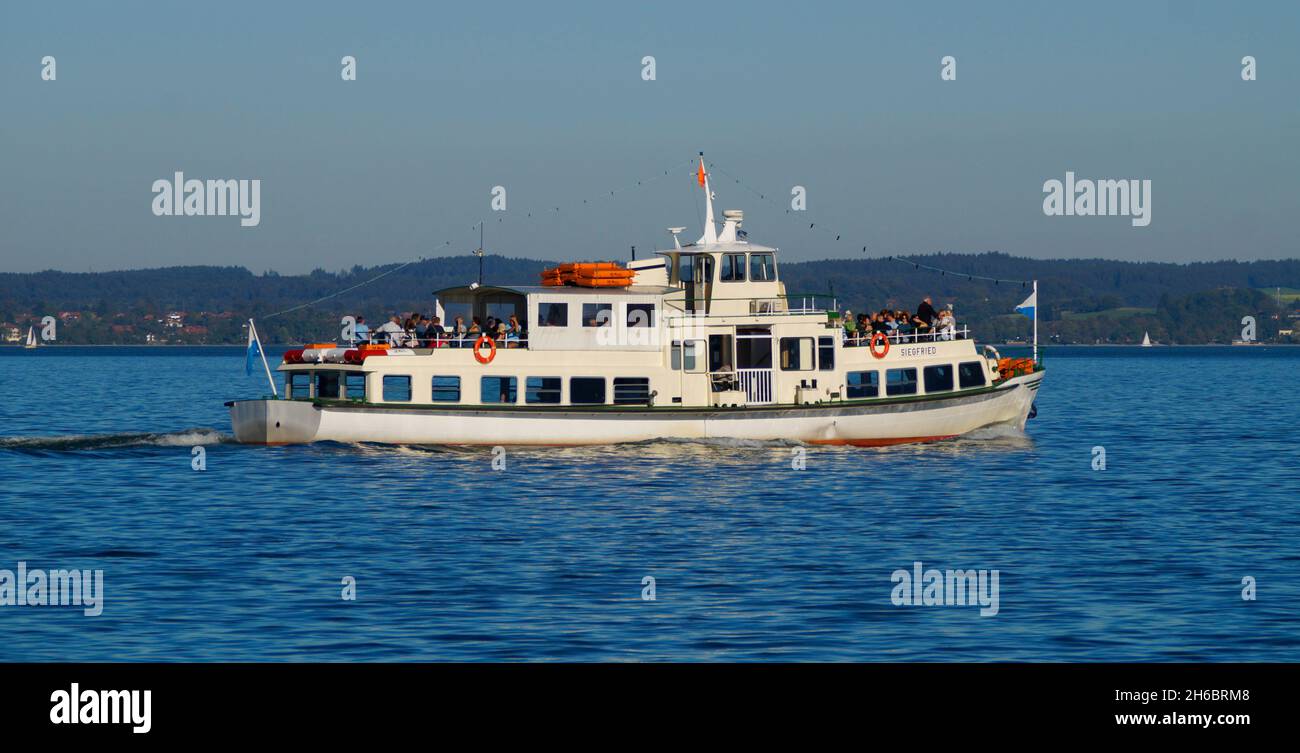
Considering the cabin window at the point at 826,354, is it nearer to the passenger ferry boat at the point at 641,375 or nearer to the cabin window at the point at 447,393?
the passenger ferry boat at the point at 641,375

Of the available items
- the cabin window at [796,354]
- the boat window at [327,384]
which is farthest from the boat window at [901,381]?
the boat window at [327,384]

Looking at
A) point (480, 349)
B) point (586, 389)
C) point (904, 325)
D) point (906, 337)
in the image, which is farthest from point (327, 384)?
point (904, 325)

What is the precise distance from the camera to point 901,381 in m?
48.3

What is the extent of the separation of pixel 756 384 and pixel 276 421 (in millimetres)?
14558

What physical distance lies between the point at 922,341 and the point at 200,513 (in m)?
23.9

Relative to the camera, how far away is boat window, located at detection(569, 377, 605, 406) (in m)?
45.9

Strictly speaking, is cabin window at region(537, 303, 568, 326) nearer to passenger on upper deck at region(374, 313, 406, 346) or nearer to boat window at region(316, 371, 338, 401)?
passenger on upper deck at region(374, 313, 406, 346)

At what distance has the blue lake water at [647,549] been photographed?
21000mm

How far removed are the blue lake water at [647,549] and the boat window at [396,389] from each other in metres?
1.55

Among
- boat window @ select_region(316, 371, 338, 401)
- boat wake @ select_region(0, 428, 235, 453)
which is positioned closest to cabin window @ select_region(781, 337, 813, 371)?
boat window @ select_region(316, 371, 338, 401)

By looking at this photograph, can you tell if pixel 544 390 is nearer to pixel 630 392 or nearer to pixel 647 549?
pixel 630 392

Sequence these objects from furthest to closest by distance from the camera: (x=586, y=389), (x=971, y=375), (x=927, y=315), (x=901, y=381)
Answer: (x=971, y=375) < (x=927, y=315) < (x=901, y=381) < (x=586, y=389)

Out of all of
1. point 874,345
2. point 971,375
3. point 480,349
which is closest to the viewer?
point 480,349
